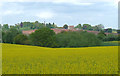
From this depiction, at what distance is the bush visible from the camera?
86688 millimetres

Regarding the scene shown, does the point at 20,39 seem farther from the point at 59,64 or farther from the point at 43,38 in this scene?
the point at 59,64

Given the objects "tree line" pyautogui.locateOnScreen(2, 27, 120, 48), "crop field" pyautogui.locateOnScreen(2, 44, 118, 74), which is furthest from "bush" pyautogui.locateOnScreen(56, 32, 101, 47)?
"crop field" pyautogui.locateOnScreen(2, 44, 118, 74)

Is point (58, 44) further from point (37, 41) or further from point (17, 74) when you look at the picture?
point (17, 74)

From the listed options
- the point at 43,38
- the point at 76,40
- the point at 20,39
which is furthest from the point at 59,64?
the point at 43,38

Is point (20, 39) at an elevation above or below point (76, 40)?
above

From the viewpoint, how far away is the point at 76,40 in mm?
87688

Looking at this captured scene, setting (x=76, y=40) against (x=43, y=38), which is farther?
(x=43, y=38)

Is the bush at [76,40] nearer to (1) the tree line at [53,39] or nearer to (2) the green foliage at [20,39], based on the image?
(1) the tree line at [53,39]

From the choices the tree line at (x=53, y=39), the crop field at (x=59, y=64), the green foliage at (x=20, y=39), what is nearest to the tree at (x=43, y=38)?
the tree line at (x=53, y=39)

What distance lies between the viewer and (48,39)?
8862 cm

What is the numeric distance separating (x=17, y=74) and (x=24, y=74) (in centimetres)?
47

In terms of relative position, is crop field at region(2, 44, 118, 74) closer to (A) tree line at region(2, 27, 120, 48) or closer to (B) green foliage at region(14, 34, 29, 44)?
(A) tree line at region(2, 27, 120, 48)

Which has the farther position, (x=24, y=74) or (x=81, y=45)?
(x=81, y=45)

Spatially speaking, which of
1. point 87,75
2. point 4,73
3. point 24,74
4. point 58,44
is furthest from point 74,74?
point 58,44
